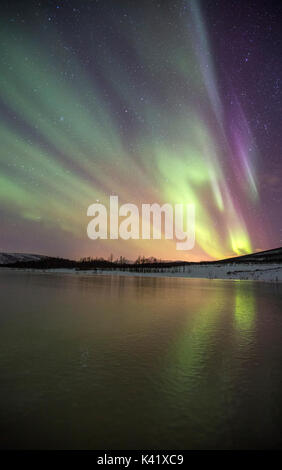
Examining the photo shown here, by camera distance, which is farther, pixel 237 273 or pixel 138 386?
pixel 237 273

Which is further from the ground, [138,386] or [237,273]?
[138,386]

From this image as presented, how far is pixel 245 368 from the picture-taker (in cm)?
899

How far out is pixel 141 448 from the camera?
4.93 metres

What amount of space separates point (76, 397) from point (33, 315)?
11548 mm

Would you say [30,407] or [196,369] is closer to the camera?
[30,407]

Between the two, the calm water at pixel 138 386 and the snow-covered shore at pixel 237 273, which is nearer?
the calm water at pixel 138 386

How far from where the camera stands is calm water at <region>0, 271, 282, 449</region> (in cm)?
521

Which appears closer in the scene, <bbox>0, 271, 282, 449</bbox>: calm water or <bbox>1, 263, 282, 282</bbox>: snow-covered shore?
<bbox>0, 271, 282, 449</bbox>: calm water

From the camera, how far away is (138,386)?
289 inches

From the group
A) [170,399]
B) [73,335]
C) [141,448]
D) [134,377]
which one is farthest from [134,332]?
[141,448]

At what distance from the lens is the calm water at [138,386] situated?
5215 mm
